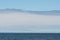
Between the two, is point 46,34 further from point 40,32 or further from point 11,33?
point 11,33

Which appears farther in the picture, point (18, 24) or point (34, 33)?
point (18, 24)

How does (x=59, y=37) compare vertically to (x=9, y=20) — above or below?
below

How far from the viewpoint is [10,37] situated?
268 cm

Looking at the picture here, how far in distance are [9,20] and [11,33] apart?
0.66 m

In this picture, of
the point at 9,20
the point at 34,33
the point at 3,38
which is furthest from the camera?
the point at 9,20

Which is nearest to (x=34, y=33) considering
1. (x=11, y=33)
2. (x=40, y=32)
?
(x=40, y=32)

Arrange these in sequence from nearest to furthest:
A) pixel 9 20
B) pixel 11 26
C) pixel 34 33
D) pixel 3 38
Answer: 1. pixel 3 38
2. pixel 34 33
3. pixel 11 26
4. pixel 9 20

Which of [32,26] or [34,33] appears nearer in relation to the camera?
[34,33]

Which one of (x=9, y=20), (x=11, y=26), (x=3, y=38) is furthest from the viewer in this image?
(x=9, y=20)

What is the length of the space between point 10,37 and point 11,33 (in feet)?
0.35

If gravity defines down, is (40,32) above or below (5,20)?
below

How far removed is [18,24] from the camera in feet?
10.7

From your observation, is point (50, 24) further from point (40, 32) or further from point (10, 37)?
point (10, 37)

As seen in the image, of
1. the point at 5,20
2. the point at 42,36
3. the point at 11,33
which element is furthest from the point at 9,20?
the point at 42,36
